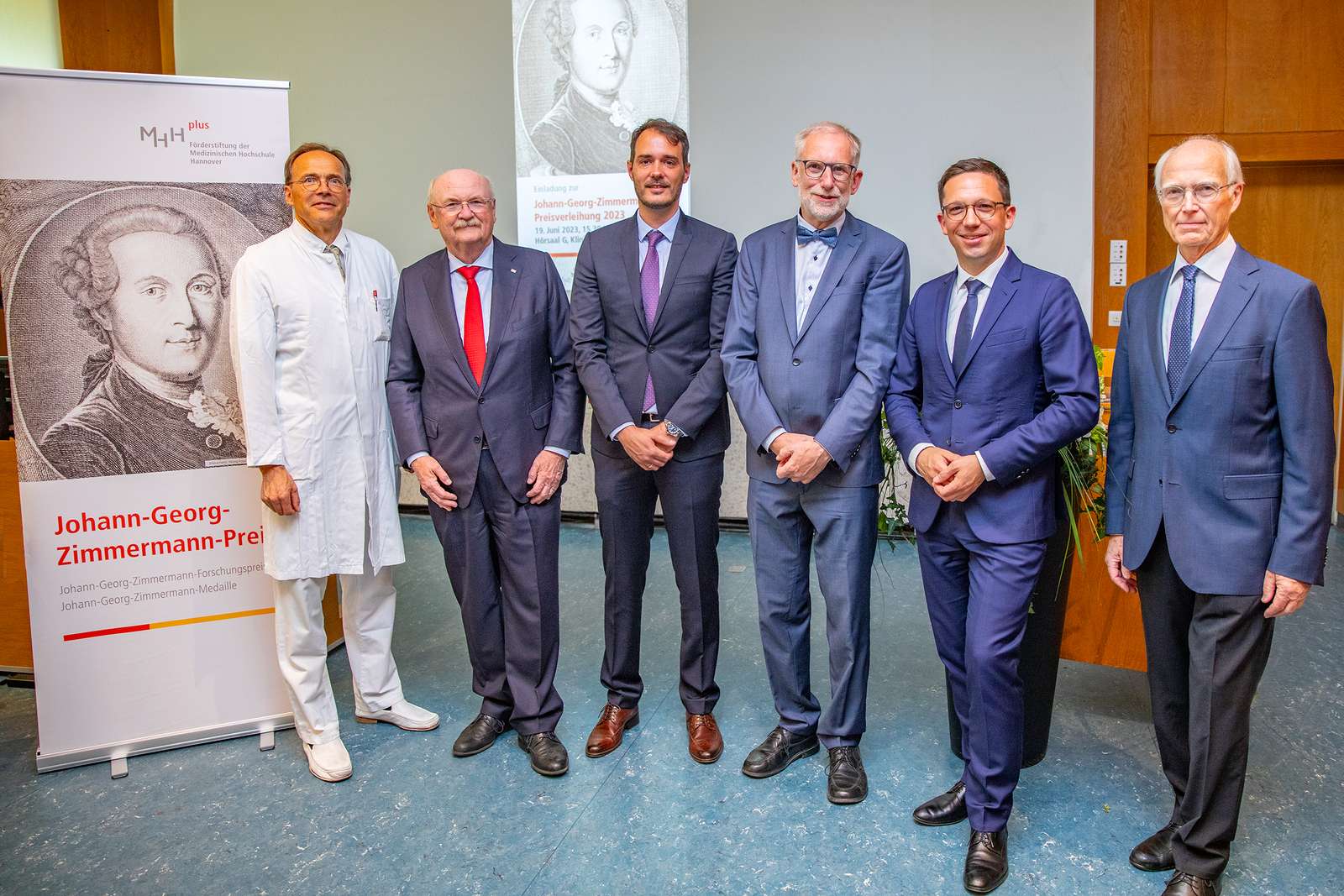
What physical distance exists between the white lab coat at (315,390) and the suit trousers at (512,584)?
0.96 ft

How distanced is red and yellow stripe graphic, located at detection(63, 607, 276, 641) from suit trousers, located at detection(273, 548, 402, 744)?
0.15 m

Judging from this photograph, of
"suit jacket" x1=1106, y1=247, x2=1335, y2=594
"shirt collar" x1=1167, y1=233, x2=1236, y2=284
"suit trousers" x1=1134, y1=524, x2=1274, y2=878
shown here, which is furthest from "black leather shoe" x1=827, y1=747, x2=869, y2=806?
"shirt collar" x1=1167, y1=233, x2=1236, y2=284

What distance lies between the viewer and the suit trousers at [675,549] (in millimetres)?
2771

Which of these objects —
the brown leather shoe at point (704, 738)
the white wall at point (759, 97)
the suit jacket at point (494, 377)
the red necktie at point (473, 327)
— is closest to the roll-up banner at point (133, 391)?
the suit jacket at point (494, 377)

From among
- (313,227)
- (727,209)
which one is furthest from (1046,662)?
(727,209)

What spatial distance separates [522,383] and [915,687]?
5.93 ft

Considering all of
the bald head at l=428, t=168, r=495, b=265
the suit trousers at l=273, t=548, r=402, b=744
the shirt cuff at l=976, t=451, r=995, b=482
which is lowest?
the suit trousers at l=273, t=548, r=402, b=744

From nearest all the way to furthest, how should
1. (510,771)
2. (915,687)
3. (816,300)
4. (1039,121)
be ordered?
(816,300), (510,771), (915,687), (1039,121)

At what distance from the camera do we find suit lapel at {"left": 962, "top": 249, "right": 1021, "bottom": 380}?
2219 millimetres

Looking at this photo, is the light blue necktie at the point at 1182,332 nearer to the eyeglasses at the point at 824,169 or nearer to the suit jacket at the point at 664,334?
the eyeglasses at the point at 824,169

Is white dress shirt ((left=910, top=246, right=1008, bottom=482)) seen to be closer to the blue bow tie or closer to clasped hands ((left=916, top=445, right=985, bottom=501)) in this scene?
clasped hands ((left=916, top=445, right=985, bottom=501))

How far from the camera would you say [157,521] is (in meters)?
2.91

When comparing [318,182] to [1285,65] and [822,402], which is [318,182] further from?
[1285,65]

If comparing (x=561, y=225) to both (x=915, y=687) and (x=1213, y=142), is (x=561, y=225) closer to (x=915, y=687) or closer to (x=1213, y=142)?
(x=915, y=687)
